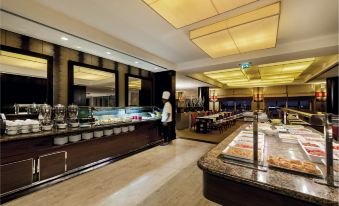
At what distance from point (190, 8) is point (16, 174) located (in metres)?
3.60

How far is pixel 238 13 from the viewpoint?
8.88 ft

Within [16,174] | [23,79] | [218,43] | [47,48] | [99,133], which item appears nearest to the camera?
[16,174]

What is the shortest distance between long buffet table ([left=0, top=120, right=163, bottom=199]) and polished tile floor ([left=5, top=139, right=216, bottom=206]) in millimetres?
220

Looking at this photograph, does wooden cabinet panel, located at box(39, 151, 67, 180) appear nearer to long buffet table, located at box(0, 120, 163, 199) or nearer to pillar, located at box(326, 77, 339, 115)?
long buffet table, located at box(0, 120, 163, 199)

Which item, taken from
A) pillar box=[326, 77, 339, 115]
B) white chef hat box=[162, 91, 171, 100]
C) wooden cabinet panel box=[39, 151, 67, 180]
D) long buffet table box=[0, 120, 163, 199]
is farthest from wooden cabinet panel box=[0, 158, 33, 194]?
pillar box=[326, 77, 339, 115]

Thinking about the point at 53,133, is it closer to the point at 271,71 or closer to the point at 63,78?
the point at 63,78

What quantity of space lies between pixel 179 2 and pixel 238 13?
1118 millimetres

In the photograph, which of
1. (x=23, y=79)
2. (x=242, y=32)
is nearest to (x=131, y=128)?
(x=23, y=79)

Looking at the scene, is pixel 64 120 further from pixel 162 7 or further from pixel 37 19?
pixel 162 7

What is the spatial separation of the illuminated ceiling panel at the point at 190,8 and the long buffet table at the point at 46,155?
2621 mm

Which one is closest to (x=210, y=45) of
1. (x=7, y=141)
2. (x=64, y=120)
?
(x=64, y=120)

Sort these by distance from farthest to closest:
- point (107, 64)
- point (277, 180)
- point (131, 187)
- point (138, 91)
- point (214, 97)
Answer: point (214, 97), point (138, 91), point (107, 64), point (131, 187), point (277, 180)

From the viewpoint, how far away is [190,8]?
246cm

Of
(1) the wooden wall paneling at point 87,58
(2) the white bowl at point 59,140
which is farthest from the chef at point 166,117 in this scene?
(2) the white bowl at point 59,140
